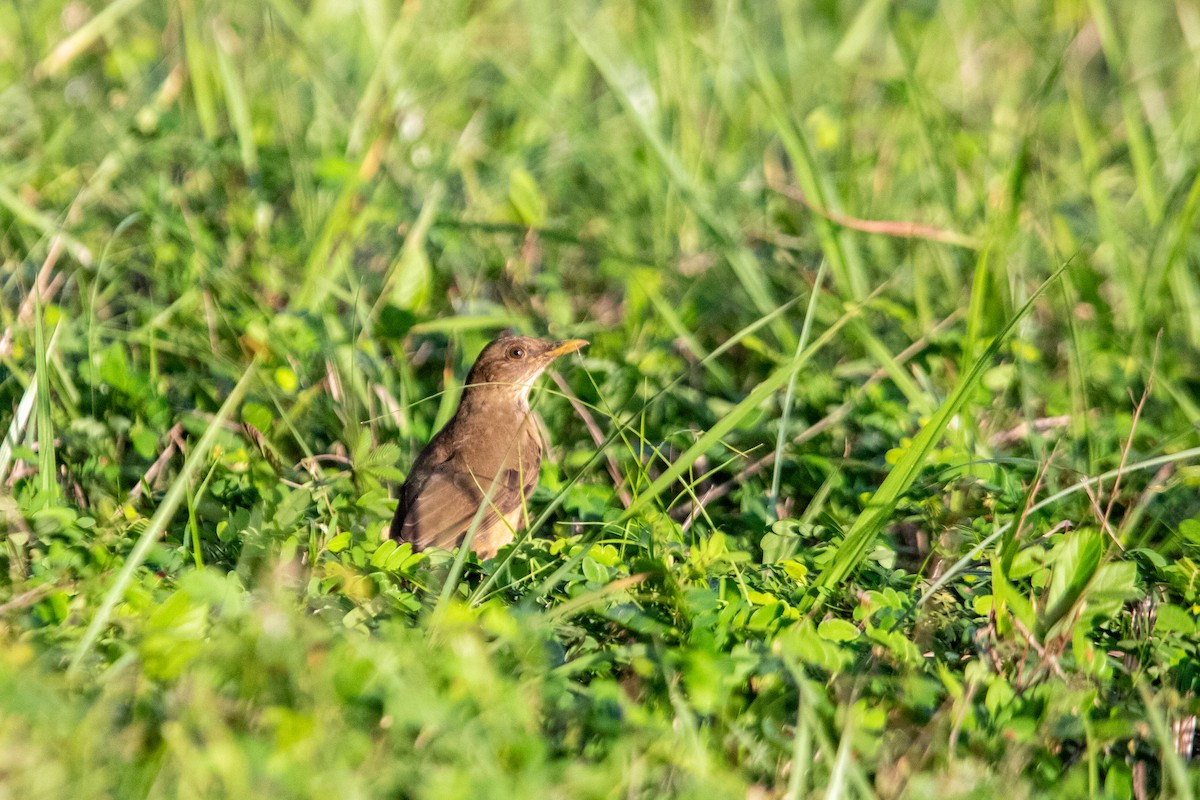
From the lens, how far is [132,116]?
217 inches

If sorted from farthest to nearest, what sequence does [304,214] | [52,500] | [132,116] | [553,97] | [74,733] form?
[553,97], [132,116], [304,214], [52,500], [74,733]

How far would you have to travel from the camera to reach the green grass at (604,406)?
264 centimetres

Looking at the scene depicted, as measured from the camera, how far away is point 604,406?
14.1 ft

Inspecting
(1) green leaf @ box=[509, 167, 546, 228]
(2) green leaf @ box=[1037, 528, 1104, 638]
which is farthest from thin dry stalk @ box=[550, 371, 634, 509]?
(2) green leaf @ box=[1037, 528, 1104, 638]

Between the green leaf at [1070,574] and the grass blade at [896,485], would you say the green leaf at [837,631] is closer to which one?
the grass blade at [896,485]

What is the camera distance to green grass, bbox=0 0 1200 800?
8.67 ft

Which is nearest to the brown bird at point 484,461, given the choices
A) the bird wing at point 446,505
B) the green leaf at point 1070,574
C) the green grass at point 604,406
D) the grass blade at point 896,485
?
the bird wing at point 446,505

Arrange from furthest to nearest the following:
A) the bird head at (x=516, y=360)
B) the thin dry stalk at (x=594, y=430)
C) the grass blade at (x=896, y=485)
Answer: the bird head at (x=516, y=360), the thin dry stalk at (x=594, y=430), the grass blade at (x=896, y=485)

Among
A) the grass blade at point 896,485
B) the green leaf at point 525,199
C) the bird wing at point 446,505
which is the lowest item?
the bird wing at point 446,505

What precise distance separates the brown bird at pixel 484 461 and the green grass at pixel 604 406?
114 millimetres

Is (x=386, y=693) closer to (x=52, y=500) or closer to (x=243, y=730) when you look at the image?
(x=243, y=730)

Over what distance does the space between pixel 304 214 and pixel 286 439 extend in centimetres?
117

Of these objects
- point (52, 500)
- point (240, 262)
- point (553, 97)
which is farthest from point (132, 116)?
point (52, 500)

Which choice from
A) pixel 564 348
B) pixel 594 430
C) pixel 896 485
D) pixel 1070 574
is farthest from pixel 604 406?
pixel 1070 574
